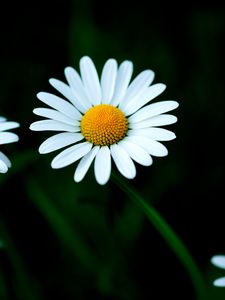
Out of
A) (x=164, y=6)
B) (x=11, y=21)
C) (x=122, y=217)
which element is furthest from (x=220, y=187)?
(x=11, y=21)

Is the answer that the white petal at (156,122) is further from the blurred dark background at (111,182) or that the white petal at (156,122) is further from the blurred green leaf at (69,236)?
the blurred green leaf at (69,236)

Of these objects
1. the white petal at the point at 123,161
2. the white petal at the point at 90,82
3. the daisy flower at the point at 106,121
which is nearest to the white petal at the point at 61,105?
the daisy flower at the point at 106,121

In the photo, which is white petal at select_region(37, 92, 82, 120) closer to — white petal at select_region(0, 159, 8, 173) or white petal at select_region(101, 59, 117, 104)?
white petal at select_region(101, 59, 117, 104)

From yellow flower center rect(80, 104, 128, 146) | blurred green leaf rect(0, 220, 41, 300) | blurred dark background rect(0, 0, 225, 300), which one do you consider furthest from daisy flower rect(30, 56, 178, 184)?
blurred green leaf rect(0, 220, 41, 300)

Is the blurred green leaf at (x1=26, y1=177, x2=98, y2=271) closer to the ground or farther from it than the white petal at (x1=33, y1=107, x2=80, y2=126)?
closer to the ground

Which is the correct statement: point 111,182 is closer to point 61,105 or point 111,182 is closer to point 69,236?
point 69,236

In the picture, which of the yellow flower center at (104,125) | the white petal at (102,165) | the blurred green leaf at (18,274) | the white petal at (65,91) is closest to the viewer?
the white petal at (102,165)
